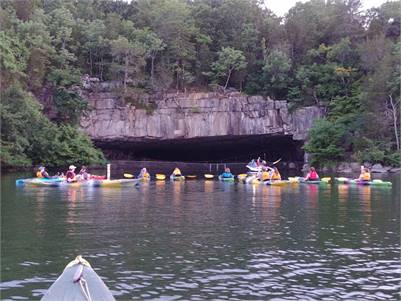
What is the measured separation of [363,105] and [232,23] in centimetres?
1930

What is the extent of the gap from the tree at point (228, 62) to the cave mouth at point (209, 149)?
7017 mm

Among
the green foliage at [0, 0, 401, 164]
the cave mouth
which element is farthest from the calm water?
the cave mouth

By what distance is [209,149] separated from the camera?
226 feet

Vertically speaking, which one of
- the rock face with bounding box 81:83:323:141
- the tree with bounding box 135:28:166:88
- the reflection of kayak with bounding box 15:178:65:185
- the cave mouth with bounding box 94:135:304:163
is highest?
the tree with bounding box 135:28:166:88

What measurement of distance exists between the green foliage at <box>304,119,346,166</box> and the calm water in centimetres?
2895

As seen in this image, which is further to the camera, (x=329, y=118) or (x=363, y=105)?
(x=329, y=118)

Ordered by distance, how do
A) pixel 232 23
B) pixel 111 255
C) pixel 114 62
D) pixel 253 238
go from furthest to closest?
pixel 232 23
pixel 114 62
pixel 253 238
pixel 111 255

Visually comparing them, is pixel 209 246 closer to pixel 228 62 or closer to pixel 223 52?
pixel 228 62

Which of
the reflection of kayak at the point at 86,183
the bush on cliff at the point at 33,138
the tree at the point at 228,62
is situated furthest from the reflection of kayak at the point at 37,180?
the tree at the point at 228,62

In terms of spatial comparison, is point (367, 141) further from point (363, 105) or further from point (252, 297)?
point (252, 297)

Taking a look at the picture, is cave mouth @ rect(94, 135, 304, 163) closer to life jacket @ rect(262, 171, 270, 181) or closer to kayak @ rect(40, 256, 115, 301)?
life jacket @ rect(262, 171, 270, 181)

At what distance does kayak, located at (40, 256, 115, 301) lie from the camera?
332 inches

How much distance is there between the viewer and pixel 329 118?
58562mm

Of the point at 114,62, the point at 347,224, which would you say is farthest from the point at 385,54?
the point at 347,224
